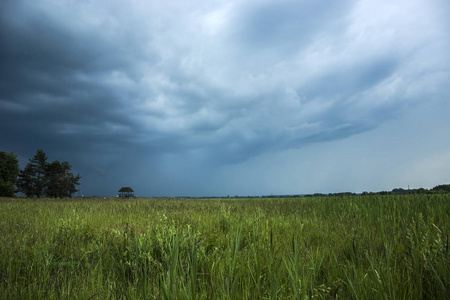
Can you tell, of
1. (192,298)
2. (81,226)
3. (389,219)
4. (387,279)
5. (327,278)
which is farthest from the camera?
(389,219)

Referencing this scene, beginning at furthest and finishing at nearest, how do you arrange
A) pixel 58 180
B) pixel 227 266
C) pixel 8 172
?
pixel 58 180 < pixel 8 172 < pixel 227 266

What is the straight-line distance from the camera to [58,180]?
58.5 m

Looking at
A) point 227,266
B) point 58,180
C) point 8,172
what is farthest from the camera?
point 58,180

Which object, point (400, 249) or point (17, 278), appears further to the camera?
point (400, 249)

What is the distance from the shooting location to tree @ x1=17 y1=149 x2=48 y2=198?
195 ft

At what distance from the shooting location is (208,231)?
Answer: 5.17 meters

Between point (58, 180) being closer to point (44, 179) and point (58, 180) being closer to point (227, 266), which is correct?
point (44, 179)

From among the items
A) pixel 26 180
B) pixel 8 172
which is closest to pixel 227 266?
pixel 8 172

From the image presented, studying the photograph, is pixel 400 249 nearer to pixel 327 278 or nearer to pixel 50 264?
pixel 327 278

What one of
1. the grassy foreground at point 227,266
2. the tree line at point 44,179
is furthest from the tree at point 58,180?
the grassy foreground at point 227,266

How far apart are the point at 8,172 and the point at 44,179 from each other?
10004 millimetres

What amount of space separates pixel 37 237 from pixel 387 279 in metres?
5.96

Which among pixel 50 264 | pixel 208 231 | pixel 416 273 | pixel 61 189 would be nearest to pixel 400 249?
pixel 416 273

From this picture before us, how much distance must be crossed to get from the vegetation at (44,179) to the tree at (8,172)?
23.4 feet
